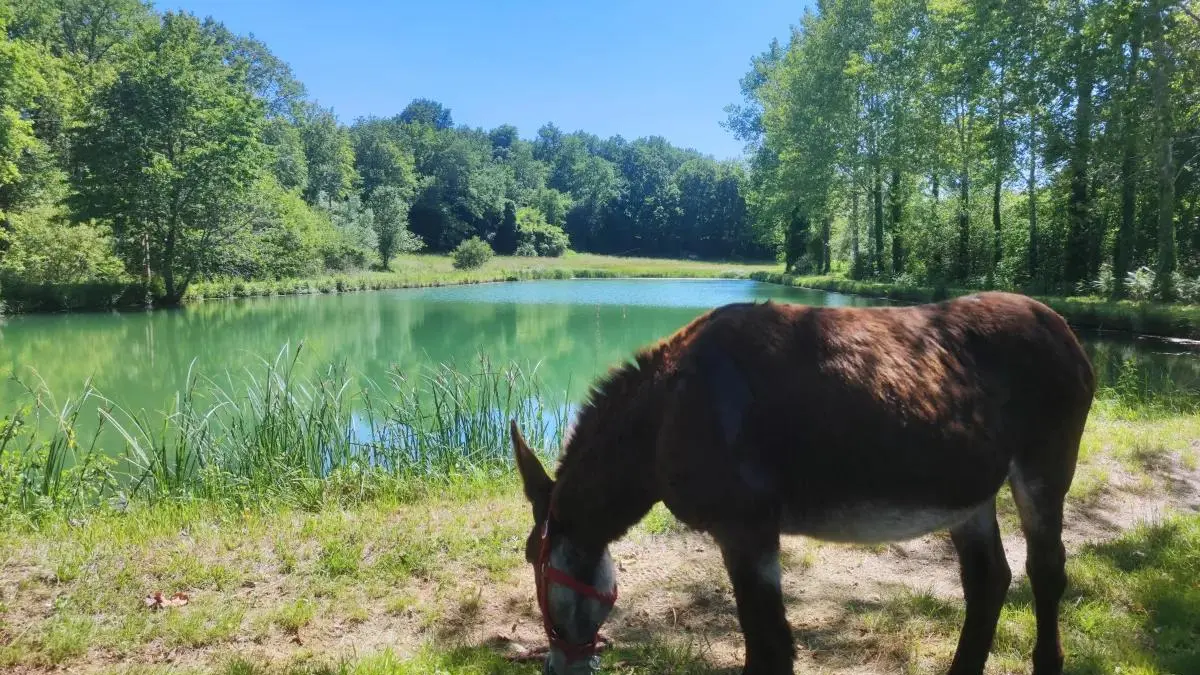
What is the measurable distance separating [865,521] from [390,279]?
152 feet

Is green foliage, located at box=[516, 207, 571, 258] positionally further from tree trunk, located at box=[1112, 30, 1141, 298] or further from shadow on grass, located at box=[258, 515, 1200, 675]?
shadow on grass, located at box=[258, 515, 1200, 675]

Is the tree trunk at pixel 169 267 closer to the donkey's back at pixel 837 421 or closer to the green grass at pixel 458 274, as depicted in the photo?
the green grass at pixel 458 274

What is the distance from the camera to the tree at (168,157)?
2952 cm


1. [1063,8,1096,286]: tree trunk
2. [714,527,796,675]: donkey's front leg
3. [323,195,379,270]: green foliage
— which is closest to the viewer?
[714,527,796,675]: donkey's front leg

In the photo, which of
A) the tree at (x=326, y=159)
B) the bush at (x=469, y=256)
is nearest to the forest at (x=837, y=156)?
the bush at (x=469, y=256)

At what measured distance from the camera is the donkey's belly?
6.95 ft

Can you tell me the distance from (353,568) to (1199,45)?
22718 millimetres

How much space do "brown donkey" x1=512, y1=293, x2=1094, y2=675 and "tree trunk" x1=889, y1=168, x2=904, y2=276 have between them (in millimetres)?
33231

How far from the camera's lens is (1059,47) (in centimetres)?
1947

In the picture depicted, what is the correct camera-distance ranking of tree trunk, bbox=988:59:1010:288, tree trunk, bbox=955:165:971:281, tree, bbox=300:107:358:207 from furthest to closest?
1. tree, bbox=300:107:358:207
2. tree trunk, bbox=955:165:971:281
3. tree trunk, bbox=988:59:1010:288

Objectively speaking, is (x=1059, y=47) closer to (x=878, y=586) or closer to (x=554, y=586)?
(x=878, y=586)

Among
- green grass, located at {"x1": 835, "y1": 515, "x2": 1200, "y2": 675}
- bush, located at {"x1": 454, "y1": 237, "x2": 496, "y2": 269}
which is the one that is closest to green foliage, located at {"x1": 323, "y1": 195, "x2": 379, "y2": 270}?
bush, located at {"x1": 454, "y1": 237, "x2": 496, "y2": 269}

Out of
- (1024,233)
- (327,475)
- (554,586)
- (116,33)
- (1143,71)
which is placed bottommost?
(327,475)

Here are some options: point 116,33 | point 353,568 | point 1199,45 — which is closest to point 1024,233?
point 1199,45
